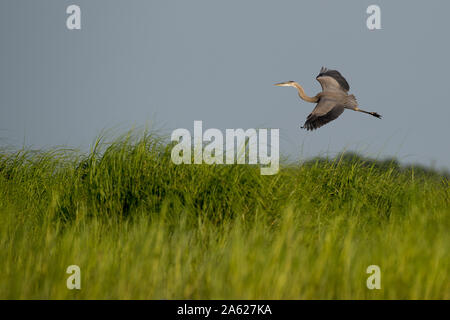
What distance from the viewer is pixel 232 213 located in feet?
20.5

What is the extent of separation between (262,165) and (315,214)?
1026mm

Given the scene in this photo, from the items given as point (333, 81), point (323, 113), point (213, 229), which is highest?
point (333, 81)

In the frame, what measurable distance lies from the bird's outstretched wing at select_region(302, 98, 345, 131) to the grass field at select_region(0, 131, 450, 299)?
1.99 meters

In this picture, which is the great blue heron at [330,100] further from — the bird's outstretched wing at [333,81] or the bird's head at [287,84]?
the bird's head at [287,84]

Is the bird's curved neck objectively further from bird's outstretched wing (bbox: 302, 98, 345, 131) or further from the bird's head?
bird's outstretched wing (bbox: 302, 98, 345, 131)

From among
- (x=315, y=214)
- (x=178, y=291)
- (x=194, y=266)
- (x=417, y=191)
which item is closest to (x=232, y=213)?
(x=315, y=214)

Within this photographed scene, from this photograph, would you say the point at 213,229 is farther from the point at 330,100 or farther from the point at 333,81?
the point at 333,81

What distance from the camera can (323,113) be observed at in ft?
34.7

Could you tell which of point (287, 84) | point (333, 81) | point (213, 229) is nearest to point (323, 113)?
point (333, 81)

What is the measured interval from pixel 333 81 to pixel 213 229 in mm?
7360

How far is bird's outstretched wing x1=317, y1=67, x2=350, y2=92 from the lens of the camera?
1191 cm

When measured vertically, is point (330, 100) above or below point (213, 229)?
above

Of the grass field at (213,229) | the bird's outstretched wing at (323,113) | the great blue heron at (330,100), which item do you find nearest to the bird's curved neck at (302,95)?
the great blue heron at (330,100)
